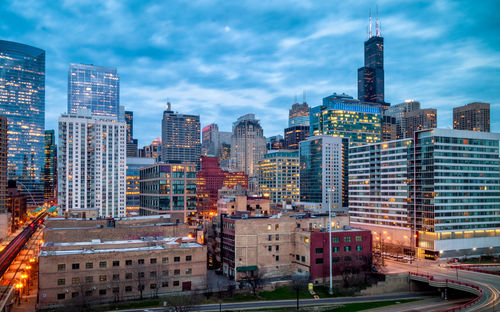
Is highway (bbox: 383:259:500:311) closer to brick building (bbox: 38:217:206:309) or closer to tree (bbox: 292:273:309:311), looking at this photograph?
tree (bbox: 292:273:309:311)

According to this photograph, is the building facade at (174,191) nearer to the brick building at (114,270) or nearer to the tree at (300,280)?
the brick building at (114,270)

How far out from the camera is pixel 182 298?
78938 mm

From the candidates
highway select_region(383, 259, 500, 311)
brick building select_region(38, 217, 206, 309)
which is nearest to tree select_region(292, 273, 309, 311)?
brick building select_region(38, 217, 206, 309)

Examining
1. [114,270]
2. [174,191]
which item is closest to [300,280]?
[114,270]

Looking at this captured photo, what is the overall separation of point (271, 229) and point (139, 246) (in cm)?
3336

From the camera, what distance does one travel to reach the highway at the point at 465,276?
7631 cm

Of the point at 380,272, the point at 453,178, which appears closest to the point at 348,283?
the point at 380,272

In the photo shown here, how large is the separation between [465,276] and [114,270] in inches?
3283

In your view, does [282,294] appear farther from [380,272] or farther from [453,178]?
[453,178]

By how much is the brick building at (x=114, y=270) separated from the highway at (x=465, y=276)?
5215cm

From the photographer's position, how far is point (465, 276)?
335ft

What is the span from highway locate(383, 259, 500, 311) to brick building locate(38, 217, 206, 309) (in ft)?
171

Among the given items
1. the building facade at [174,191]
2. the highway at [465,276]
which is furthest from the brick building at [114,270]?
the building facade at [174,191]

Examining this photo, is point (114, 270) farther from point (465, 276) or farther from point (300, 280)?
point (465, 276)
